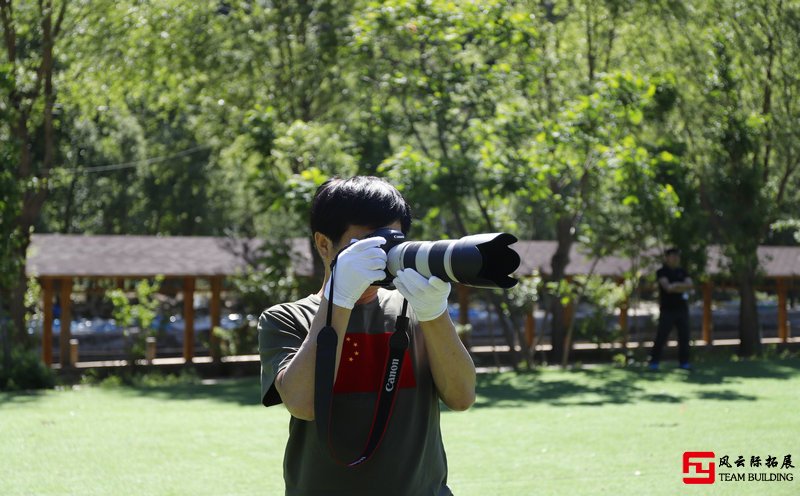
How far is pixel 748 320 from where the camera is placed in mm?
18312

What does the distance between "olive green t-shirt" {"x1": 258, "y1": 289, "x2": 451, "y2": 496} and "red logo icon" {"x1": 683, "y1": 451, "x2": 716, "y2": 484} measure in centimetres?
382

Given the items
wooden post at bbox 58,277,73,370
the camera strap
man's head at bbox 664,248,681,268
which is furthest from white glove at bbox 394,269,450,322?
wooden post at bbox 58,277,73,370

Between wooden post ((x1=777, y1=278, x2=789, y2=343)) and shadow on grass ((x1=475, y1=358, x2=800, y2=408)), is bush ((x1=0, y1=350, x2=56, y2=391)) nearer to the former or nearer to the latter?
shadow on grass ((x1=475, y1=358, x2=800, y2=408))

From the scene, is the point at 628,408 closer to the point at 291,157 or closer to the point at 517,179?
the point at 517,179

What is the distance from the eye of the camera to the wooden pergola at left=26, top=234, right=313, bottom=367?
19375 millimetres


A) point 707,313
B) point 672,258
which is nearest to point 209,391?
point 672,258

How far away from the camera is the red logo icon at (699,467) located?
20.0 ft

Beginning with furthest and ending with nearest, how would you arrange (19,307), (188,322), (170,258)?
(170,258) < (188,322) < (19,307)

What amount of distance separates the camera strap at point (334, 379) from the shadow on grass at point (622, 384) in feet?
26.1

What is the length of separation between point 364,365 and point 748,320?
55.7 ft

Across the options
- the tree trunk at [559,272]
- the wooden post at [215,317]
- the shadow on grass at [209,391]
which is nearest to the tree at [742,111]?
the tree trunk at [559,272]

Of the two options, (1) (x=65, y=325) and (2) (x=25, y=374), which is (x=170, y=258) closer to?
(1) (x=65, y=325)

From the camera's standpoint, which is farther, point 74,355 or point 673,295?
point 74,355

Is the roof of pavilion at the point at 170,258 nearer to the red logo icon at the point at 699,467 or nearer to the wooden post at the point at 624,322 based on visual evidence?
the wooden post at the point at 624,322
